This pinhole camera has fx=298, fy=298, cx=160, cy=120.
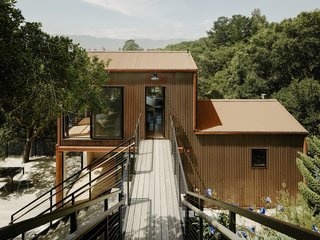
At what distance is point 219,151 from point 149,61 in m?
5.38

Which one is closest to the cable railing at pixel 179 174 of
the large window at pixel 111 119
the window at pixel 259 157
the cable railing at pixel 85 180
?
the cable railing at pixel 85 180

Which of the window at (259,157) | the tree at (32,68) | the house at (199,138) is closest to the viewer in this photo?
the tree at (32,68)

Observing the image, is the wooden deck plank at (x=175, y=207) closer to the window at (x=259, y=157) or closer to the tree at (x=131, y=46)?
the window at (x=259, y=157)

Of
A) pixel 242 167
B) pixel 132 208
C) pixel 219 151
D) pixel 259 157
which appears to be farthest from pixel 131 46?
pixel 132 208

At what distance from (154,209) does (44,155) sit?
19.4 meters

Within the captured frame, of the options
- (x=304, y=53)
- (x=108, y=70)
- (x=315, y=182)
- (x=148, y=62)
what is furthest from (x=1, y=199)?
(x=304, y=53)

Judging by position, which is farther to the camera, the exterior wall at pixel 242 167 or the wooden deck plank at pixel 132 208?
the exterior wall at pixel 242 167

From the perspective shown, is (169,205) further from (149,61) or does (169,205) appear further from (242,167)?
(149,61)

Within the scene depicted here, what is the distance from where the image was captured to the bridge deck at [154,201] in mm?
5652

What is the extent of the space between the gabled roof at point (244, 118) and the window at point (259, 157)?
3.09ft

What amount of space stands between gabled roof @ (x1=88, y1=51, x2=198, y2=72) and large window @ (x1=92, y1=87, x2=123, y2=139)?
109 centimetres

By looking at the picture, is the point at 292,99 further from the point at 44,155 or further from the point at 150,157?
the point at 44,155

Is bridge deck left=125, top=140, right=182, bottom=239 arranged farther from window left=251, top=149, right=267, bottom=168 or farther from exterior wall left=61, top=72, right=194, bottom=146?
window left=251, top=149, right=267, bottom=168

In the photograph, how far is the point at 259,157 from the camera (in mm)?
13312
